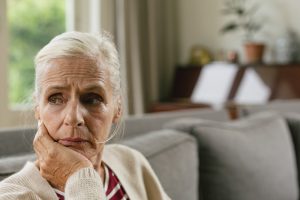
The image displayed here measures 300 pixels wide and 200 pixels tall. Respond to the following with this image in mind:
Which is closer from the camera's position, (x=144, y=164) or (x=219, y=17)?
(x=144, y=164)

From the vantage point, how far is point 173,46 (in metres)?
5.61

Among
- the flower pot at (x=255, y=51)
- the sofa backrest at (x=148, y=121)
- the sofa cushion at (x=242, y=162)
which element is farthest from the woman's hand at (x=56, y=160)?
the flower pot at (x=255, y=51)

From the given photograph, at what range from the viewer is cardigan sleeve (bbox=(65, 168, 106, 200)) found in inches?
35.6

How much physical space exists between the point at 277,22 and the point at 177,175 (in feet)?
12.6

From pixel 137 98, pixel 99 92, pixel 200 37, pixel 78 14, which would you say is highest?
pixel 99 92

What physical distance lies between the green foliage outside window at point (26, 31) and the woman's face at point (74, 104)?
3.29 m

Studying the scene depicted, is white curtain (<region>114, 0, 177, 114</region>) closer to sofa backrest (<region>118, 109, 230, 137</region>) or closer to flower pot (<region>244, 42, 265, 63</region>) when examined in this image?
flower pot (<region>244, 42, 265, 63</region>)

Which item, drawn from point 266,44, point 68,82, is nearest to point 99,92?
point 68,82

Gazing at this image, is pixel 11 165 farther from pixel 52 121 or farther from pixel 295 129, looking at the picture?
pixel 295 129

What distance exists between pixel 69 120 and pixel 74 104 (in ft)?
0.12

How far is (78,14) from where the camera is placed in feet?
14.9

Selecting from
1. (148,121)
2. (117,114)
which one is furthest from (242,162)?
(117,114)

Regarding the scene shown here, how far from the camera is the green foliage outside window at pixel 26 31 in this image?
4.25 meters

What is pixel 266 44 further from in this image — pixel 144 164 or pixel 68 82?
pixel 68 82
